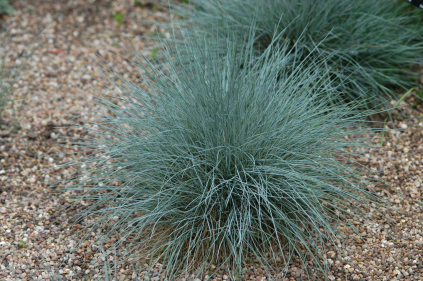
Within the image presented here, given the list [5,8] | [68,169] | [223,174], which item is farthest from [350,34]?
[5,8]

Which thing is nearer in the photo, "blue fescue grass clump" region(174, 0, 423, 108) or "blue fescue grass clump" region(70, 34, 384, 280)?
"blue fescue grass clump" region(70, 34, 384, 280)

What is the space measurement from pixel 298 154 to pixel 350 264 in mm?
746

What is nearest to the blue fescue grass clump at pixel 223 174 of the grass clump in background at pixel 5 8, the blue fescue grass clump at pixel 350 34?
the blue fescue grass clump at pixel 350 34

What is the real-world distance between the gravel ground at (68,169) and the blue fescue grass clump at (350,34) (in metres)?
0.37

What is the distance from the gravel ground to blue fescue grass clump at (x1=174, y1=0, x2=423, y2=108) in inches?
14.4

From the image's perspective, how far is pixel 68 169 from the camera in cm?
351

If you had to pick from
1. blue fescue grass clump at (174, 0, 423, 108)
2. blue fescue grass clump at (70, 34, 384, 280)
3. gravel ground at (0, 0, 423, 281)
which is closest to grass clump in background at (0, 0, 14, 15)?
gravel ground at (0, 0, 423, 281)

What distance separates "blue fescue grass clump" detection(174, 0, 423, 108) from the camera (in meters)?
3.75

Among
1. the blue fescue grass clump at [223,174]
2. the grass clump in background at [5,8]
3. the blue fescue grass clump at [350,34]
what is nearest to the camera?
the blue fescue grass clump at [223,174]

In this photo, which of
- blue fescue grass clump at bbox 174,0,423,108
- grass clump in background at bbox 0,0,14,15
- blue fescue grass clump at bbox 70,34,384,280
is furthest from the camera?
grass clump in background at bbox 0,0,14,15

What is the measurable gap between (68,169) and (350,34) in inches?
102

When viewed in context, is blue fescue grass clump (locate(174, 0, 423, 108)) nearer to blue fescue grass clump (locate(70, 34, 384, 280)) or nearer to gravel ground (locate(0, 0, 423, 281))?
gravel ground (locate(0, 0, 423, 281))

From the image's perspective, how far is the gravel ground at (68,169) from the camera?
272 cm

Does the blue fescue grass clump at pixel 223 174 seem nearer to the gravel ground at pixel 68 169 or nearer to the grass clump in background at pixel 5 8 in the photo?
the gravel ground at pixel 68 169
